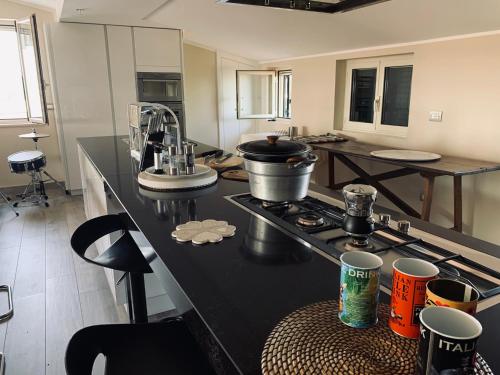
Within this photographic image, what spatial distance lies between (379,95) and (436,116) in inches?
34.8

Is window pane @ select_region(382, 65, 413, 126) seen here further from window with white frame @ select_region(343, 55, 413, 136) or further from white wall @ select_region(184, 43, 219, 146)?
white wall @ select_region(184, 43, 219, 146)

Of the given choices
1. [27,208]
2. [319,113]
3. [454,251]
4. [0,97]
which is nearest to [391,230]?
[454,251]

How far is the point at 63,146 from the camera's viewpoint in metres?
4.91

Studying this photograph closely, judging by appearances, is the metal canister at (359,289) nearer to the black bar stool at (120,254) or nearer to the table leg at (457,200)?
the black bar stool at (120,254)

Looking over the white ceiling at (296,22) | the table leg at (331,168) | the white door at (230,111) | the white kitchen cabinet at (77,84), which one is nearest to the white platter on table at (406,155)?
the table leg at (331,168)

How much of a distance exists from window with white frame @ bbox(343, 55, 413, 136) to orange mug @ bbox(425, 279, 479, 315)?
3.51 metres

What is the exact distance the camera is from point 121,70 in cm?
499

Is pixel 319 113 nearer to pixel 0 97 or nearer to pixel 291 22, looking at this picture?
pixel 291 22

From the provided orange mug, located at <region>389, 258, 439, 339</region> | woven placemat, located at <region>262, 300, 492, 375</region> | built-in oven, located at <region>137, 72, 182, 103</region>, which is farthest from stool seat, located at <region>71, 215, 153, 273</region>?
built-in oven, located at <region>137, 72, 182, 103</region>

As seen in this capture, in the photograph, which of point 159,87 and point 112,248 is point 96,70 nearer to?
point 159,87

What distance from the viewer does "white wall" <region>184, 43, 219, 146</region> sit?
603 cm

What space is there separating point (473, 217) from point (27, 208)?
15.6 ft

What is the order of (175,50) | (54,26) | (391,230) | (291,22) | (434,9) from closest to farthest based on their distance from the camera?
(391,230)
(434,9)
(291,22)
(54,26)
(175,50)

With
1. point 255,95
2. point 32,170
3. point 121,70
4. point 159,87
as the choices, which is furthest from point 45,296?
point 255,95
